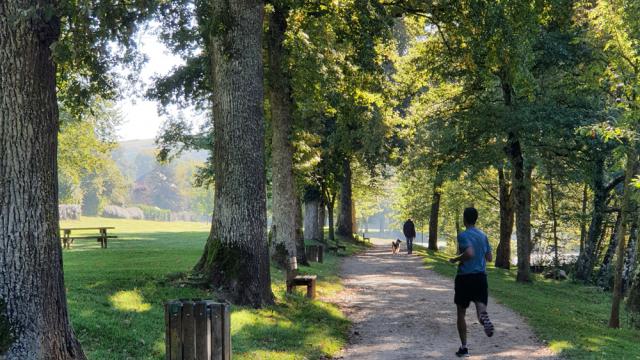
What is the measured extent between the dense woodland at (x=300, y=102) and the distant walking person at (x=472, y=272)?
146 inches

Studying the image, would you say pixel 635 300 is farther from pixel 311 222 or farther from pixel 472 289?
pixel 311 222

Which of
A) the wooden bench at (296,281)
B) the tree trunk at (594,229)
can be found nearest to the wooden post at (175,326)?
the wooden bench at (296,281)

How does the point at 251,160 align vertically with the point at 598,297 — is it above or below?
above

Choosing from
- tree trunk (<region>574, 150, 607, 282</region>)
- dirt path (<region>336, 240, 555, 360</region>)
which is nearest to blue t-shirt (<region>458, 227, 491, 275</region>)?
dirt path (<region>336, 240, 555, 360</region>)

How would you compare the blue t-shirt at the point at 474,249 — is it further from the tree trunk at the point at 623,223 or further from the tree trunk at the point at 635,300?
the tree trunk at the point at 635,300

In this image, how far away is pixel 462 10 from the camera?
1481 centimetres

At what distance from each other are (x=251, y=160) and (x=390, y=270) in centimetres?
1496

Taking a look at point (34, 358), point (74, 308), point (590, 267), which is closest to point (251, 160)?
point (74, 308)

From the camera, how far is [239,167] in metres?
11.3

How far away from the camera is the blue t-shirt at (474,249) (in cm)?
902

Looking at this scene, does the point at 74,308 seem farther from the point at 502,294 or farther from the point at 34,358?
the point at 502,294

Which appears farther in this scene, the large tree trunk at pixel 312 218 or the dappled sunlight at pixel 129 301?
the large tree trunk at pixel 312 218

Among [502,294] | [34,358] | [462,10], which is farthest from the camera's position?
[502,294]

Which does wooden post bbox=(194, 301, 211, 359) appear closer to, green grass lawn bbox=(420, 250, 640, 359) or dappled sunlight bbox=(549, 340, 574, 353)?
green grass lawn bbox=(420, 250, 640, 359)
